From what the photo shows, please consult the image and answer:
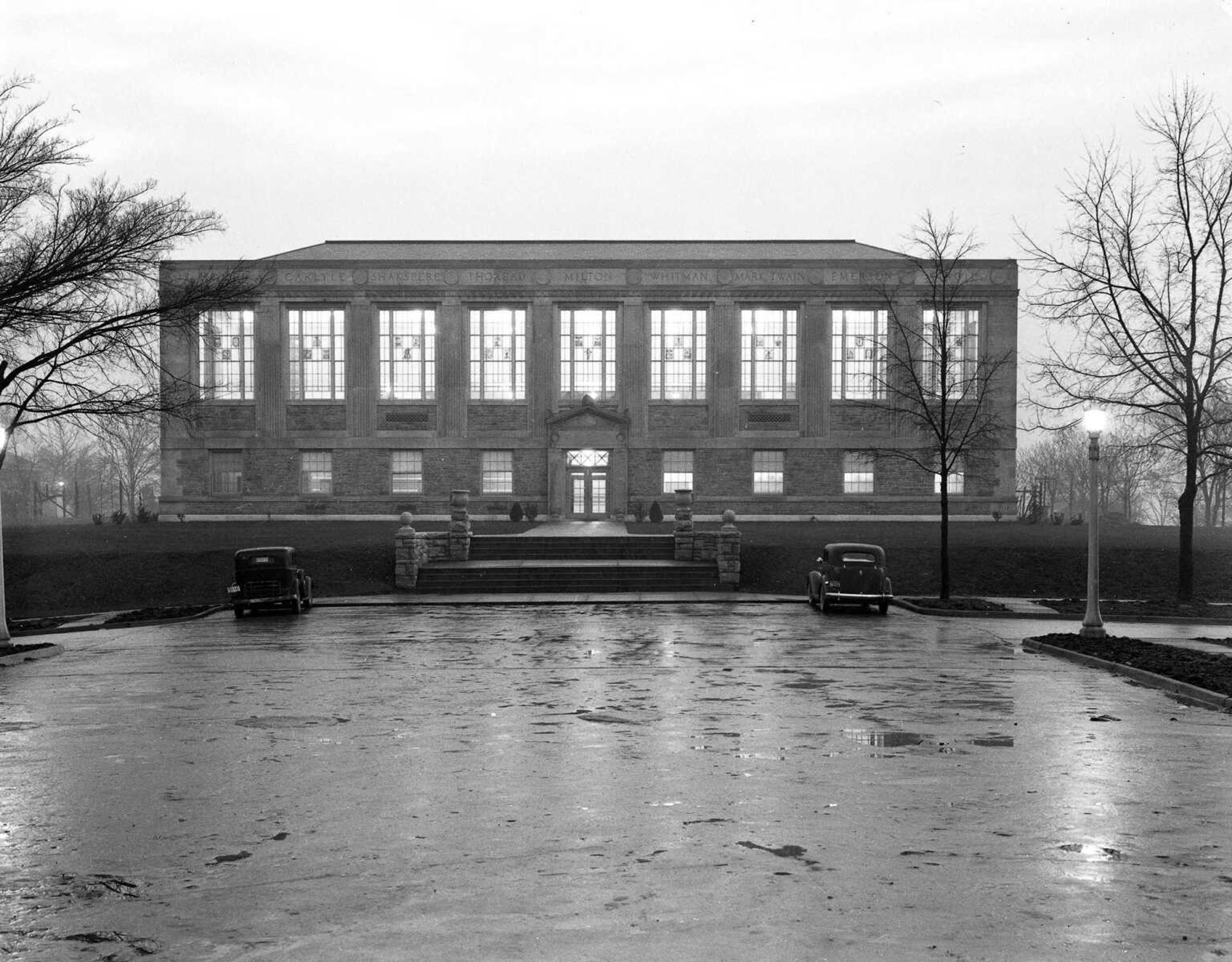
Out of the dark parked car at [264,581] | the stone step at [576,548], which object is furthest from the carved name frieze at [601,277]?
the dark parked car at [264,581]

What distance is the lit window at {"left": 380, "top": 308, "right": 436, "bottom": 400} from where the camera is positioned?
192 feet

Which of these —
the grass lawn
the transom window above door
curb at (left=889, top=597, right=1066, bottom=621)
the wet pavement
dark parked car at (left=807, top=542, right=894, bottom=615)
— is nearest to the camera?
the wet pavement

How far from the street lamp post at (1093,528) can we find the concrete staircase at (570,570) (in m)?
12.9

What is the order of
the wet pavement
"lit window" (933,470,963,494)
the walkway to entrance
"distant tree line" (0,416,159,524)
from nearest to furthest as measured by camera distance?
the wet pavement
the walkway to entrance
"lit window" (933,470,963,494)
"distant tree line" (0,416,159,524)

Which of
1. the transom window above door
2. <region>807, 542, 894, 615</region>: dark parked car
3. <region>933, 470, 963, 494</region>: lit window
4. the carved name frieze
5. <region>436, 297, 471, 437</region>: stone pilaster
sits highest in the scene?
the carved name frieze

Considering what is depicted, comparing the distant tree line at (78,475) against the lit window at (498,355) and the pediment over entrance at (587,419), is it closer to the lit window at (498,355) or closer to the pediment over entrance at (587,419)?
the lit window at (498,355)

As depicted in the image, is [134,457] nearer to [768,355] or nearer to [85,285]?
[768,355]

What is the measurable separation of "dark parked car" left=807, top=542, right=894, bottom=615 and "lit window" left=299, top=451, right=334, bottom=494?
3580 centimetres

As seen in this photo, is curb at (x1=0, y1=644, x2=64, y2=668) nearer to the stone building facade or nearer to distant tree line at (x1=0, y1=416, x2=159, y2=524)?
the stone building facade

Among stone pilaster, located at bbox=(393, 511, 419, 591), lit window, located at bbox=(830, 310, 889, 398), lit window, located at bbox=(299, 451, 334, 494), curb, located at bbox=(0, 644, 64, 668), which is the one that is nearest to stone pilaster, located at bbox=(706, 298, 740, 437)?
lit window, located at bbox=(830, 310, 889, 398)

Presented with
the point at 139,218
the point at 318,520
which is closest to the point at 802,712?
the point at 139,218

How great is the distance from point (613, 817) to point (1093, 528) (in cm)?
1570

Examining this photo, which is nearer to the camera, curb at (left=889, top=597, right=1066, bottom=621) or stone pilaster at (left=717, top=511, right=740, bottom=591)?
curb at (left=889, top=597, right=1066, bottom=621)

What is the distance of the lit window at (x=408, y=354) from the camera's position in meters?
58.4
